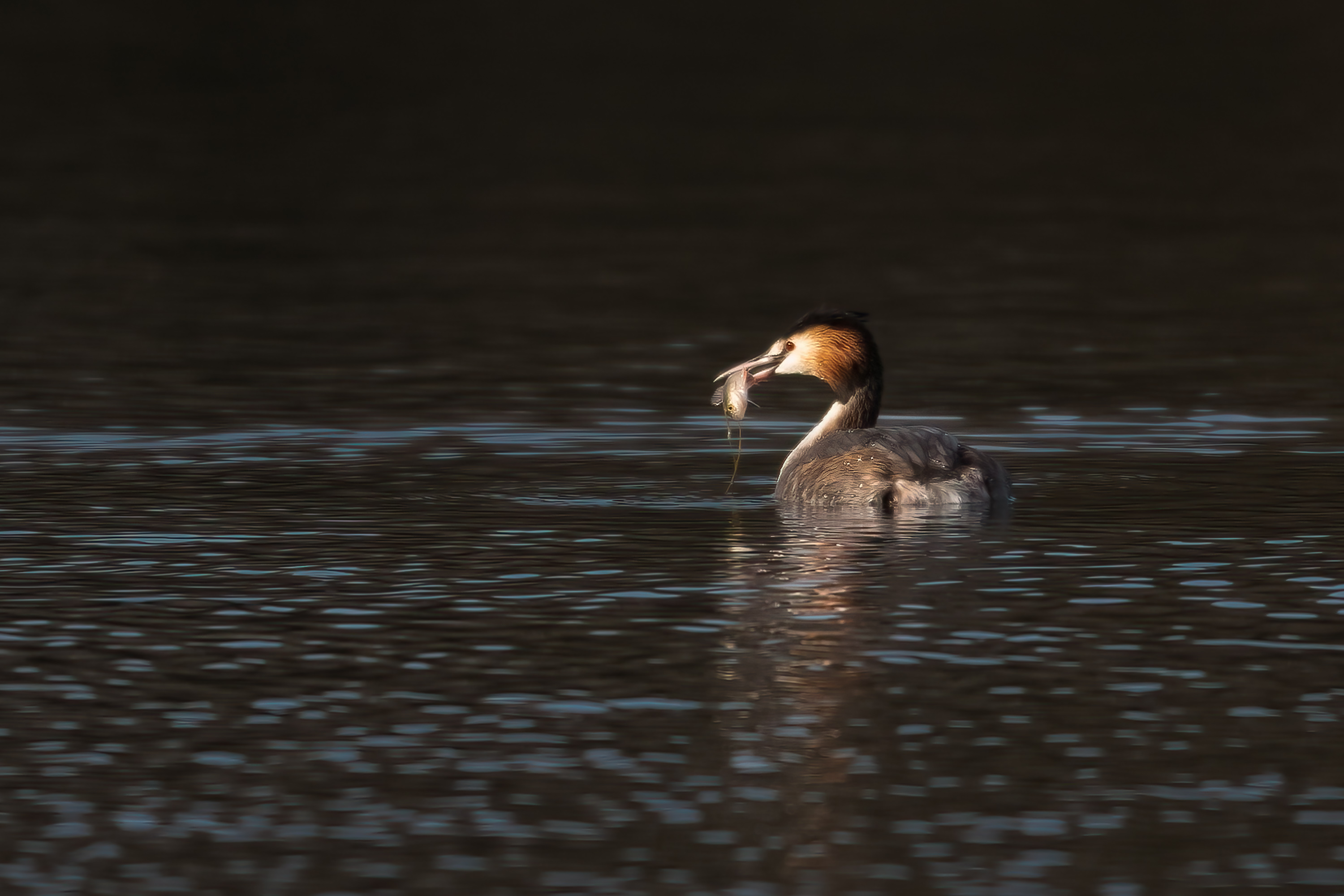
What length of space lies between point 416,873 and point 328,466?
10561 millimetres

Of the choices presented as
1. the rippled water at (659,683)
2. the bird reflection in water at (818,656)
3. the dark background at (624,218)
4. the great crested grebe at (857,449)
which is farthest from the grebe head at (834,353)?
the dark background at (624,218)

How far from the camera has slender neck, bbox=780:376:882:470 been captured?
19.4m

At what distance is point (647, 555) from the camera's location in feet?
52.3

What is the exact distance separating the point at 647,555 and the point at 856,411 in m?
3.89

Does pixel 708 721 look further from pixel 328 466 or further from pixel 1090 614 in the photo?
pixel 328 466

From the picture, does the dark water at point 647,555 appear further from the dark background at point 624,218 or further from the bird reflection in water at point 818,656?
the dark background at point 624,218

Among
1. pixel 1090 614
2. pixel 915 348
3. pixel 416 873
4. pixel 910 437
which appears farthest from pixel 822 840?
pixel 915 348

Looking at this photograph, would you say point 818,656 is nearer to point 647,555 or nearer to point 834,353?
point 647,555

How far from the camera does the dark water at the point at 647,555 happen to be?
10109mm

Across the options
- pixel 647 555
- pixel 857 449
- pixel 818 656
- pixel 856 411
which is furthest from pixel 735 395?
pixel 818 656

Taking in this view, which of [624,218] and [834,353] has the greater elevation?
[624,218]

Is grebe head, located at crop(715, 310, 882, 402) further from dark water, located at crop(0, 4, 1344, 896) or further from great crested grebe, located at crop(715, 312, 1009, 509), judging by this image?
dark water, located at crop(0, 4, 1344, 896)

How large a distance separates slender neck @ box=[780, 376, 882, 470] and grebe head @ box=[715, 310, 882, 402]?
2 cm

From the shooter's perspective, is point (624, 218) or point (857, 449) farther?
point (624, 218)
